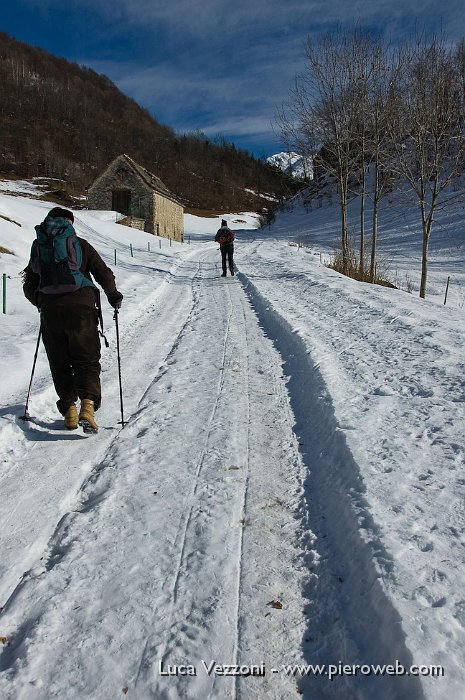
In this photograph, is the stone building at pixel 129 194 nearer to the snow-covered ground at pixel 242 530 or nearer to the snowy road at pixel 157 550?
the snow-covered ground at pixel 242 530

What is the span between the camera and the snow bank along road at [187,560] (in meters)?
1.84

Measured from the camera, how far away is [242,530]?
8.66ft

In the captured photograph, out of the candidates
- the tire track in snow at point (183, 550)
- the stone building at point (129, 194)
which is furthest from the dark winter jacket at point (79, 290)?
the stone building at point (129, 194)

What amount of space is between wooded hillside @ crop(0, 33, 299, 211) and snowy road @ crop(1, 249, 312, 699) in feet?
219

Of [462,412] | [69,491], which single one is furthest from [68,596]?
[462,412]

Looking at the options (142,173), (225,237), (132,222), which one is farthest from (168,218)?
(225,237)

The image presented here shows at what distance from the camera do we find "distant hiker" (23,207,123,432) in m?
3.79

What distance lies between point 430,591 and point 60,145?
100346 millimetres

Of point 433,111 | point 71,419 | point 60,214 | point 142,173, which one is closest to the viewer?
point 60,214

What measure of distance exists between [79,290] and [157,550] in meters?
2.36

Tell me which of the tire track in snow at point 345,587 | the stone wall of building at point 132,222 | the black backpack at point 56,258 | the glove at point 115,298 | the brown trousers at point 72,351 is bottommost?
the tire track in snow at point 345,587

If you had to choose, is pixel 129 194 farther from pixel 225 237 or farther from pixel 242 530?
pixel 242 530

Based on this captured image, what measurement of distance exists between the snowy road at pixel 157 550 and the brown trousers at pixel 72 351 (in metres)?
0.37

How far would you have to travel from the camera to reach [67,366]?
404 cm
